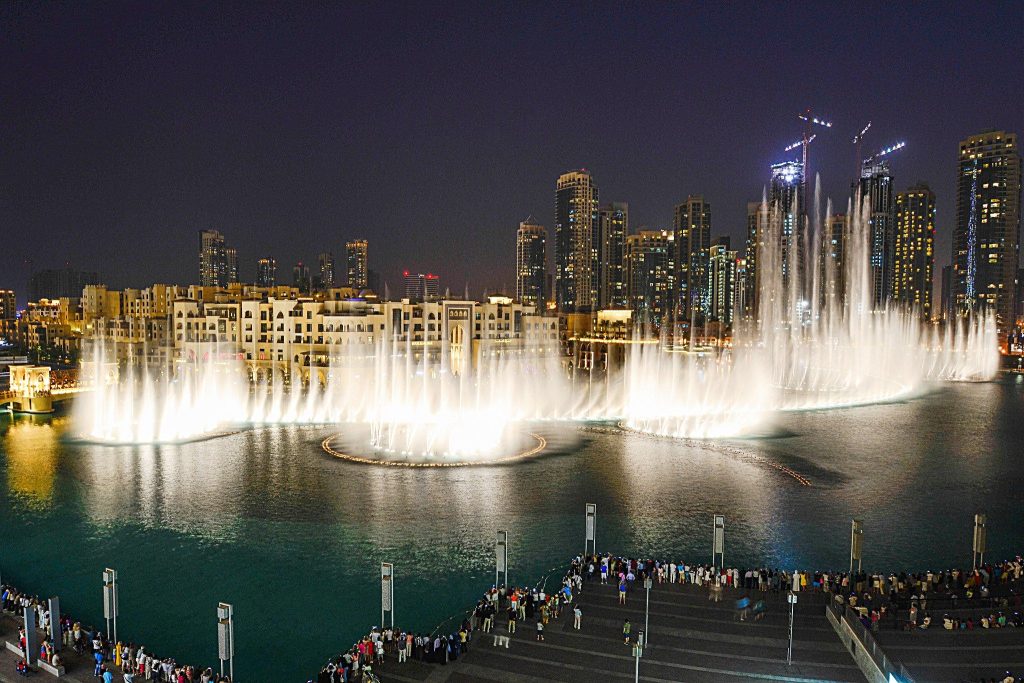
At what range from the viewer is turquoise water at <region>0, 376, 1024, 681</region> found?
2662 centimetres

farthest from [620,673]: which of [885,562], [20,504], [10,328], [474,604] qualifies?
[10,328]

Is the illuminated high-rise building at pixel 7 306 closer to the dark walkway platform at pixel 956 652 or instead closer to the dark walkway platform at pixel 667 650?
the dark walkway platform at pixel 667 650

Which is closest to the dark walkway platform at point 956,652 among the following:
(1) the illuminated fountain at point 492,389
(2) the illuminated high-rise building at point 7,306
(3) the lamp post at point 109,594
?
(3) the lamp post at point 109,594

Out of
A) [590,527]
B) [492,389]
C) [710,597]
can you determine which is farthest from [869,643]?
[492,389]

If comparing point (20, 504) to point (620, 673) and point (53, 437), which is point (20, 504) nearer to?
point (53, 437)

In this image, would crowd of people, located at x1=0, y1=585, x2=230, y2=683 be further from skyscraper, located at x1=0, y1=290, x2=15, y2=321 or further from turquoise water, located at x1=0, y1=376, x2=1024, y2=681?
skyscraper, located at x1=0, y1=290, x2=15, y2=321

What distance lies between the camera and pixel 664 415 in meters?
68.3

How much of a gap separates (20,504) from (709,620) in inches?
1451

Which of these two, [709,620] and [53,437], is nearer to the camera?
[709,620]

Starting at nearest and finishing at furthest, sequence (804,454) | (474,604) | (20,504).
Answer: (474,604) < (20,504) < (804,454)

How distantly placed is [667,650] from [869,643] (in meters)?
5.40

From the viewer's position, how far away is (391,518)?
35.9 m

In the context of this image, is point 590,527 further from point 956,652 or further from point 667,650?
point 956,652

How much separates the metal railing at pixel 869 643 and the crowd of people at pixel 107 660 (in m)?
17.2
